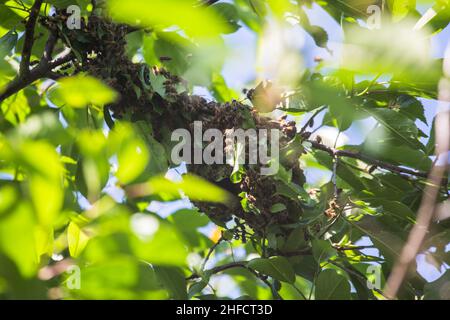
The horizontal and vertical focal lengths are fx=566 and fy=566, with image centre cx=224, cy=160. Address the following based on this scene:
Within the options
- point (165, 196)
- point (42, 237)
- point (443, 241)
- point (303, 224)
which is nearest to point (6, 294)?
point (42, 237)

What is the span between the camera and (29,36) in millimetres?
1407

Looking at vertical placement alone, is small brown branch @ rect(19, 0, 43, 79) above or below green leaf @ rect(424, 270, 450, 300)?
above

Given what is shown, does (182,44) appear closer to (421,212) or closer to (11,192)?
(421,212)

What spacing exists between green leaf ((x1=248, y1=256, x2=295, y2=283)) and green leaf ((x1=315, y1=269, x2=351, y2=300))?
10cm

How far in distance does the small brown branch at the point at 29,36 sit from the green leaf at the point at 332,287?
91 cm

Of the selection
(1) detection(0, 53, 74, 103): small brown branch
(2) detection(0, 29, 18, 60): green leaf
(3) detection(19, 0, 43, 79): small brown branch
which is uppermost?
(3) detection(19, 0, 43, 79): small brown branch

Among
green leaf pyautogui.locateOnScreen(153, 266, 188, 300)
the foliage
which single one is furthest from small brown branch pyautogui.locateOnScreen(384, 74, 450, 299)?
green leaf pyautogui.locateOnScreen(153, 266, 188, 300)

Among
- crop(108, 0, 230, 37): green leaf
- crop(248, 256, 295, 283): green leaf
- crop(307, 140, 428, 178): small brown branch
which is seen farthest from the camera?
crop(307, 140, 428, 178): small brown branch

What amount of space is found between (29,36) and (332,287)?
962 mm

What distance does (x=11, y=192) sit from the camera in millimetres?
577

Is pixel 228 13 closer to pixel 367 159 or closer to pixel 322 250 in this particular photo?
pixel 367 159

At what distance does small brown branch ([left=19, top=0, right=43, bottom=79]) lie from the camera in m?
1.37

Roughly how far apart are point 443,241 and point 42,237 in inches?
43.6

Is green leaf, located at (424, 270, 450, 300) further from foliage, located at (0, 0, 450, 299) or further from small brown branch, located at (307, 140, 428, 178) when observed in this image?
small brown branch, located at (307, 140, 428, 178)
